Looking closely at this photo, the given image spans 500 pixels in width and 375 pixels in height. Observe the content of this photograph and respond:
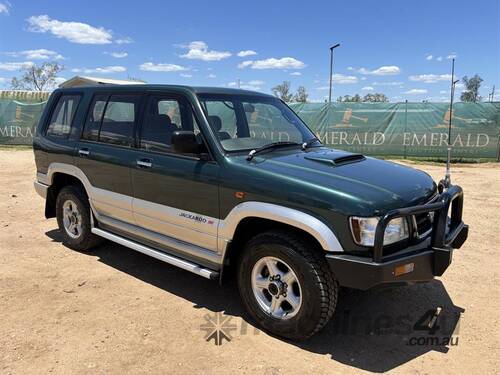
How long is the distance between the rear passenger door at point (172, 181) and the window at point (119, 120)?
0.69 feet

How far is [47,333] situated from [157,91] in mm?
2432

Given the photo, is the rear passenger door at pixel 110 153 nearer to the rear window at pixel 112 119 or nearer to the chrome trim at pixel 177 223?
the rear window at pixel 112 119

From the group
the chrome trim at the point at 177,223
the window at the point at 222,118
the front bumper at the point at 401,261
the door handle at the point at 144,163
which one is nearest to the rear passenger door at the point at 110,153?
the door handle at the point at 144,163

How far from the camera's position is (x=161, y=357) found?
335 centimetres

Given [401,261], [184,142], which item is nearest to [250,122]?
[184,142]

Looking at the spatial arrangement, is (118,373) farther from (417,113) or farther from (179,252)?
(417,113)

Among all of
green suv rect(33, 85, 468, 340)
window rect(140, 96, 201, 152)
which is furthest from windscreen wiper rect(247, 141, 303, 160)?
window rect(140, 96, 201, 152)

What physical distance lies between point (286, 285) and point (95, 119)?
3074mm

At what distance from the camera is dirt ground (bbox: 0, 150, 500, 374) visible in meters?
3.29

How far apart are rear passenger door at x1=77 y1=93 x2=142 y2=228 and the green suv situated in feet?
0.06

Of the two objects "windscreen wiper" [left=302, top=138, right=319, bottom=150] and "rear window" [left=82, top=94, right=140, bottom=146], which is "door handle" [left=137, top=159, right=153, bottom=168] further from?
"windscreen wiper" [left=302, top=138, right=319, bottom=150]

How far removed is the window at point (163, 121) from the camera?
4.24 meters

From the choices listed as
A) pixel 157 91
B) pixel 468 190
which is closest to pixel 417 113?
pixel 468 190

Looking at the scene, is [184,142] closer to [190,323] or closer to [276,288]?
[276,288]
